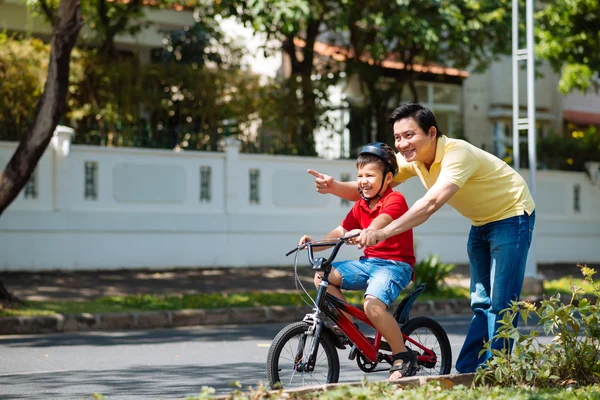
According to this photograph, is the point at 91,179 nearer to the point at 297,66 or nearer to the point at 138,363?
the point at 297,66

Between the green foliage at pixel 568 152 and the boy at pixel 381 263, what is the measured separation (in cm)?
1700

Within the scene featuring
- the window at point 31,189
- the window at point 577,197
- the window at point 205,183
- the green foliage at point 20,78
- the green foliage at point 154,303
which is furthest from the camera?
Answer: the window at point 577,197

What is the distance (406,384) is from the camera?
506cm

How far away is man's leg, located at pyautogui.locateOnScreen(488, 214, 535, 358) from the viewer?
5559 mm

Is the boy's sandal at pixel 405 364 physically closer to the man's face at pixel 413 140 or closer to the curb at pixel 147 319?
the man's face at pixel 413 140

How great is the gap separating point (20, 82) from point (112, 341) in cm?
774

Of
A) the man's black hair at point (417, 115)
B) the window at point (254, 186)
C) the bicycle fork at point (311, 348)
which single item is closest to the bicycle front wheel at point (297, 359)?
the bicycle fork at point (311, 348)

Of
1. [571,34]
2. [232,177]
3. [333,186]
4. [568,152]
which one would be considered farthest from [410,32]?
[333,186]

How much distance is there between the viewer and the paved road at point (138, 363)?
6.56m

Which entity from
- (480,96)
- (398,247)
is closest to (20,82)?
(398,247)

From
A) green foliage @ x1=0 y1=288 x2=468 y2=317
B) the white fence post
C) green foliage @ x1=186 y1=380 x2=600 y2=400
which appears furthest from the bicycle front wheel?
the white fence post

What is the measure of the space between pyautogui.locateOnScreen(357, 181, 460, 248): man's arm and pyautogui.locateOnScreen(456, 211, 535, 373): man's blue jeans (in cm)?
57

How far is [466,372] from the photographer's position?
585 centimetres

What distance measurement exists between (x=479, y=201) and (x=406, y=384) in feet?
4.07
